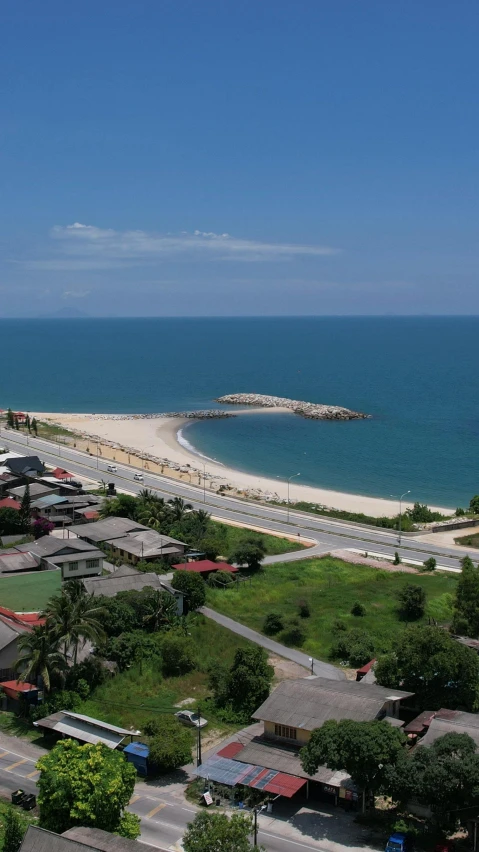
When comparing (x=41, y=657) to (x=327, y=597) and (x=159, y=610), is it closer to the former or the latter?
(x=159, y=610)

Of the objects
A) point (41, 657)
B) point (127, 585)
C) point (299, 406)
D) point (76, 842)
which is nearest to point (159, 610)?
point (127, 585)

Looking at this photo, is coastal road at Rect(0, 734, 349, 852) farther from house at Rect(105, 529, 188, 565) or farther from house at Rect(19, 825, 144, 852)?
house at Rect(105, 529, 188, 565)

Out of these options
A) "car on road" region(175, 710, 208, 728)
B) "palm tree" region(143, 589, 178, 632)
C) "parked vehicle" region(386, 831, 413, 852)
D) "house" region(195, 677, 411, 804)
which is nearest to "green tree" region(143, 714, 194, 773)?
"house" region(195, 677, 411, 804)

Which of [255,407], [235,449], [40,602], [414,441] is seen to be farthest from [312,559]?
[255,407]

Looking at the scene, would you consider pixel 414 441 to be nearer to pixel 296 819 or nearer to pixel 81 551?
pixel 81 551

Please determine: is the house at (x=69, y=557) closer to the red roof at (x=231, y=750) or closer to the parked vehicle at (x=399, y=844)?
the red roof at (x=231, y=750)

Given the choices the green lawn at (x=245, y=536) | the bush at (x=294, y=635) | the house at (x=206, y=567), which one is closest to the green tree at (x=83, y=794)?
the bush at (x=294, y=635)
